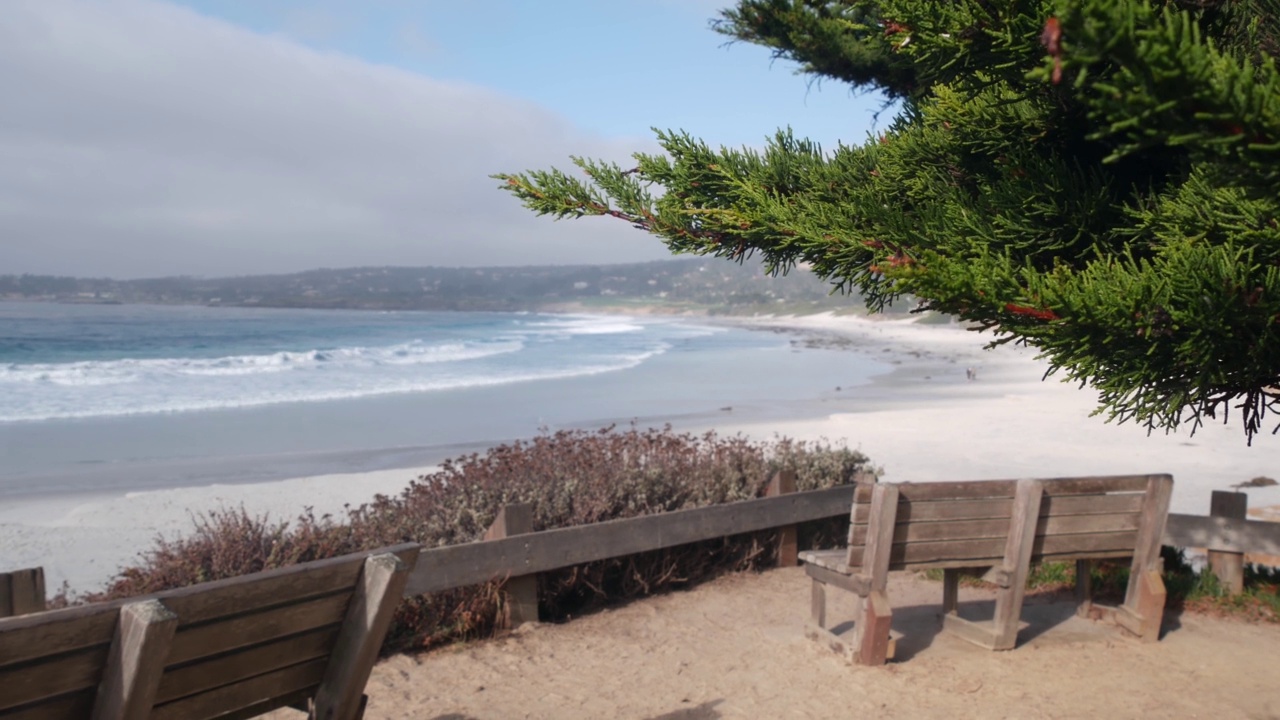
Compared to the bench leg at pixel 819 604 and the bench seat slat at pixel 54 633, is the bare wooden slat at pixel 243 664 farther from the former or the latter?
the bench leg at pixel 819 604

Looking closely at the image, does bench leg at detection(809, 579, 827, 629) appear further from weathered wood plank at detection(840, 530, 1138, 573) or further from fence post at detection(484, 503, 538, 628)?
fence post at detection(484, 503, 538, 628)

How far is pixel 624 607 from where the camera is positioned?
681cm

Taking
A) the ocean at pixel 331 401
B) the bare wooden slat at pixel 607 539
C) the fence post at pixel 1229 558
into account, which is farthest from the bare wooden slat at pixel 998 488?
the ocean at pixel 331 401

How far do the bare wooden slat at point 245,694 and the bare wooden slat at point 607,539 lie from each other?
214 cm

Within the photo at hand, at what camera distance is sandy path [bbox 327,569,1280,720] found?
4840mm

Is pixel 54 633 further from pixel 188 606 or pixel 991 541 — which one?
pixel 991 541

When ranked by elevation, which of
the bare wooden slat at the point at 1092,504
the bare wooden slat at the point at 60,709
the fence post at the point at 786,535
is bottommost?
the fence post at the point at 786,535

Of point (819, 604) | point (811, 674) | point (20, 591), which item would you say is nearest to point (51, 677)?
point (20, 591)

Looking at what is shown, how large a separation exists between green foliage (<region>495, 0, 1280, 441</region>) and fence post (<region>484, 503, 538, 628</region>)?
314 cm

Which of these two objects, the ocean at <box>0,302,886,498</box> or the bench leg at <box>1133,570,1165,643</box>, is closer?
the bench leg at <box>1133,570,1165,643</box>

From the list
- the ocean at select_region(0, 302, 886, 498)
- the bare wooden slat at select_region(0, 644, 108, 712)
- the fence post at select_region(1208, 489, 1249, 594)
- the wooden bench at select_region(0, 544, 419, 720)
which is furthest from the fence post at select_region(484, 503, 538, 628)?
A: the ocean at select_region(0, 302, 886, 498)

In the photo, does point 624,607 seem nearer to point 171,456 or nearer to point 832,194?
point 832,194

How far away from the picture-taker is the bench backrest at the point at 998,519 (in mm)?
5395

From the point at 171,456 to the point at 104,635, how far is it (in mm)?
15583
